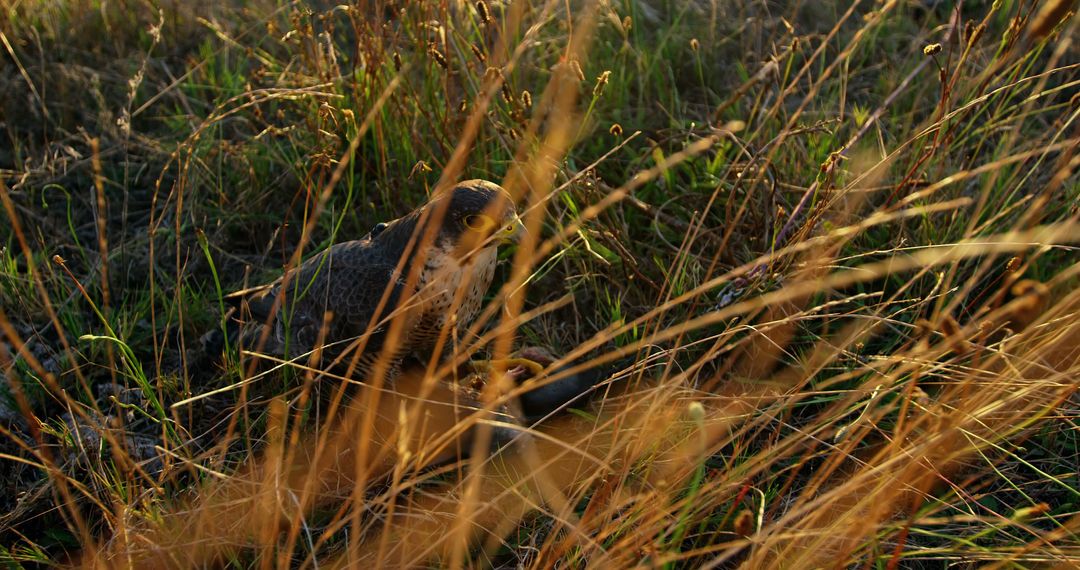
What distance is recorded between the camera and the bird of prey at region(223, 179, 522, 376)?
104 inches

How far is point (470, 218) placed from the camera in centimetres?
265

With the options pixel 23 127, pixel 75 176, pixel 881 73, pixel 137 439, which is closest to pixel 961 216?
pixel 881 73

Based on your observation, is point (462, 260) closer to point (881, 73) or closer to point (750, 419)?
point (750, 419)

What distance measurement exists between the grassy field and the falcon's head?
4.8 inches

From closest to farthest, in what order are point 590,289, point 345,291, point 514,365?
point 345,291 < point 514,365 < point 590,289

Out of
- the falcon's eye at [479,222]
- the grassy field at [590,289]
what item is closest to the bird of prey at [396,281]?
the falcon's eye at [479,222]

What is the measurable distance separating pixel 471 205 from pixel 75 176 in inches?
90.6

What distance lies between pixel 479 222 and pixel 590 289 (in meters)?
0.65

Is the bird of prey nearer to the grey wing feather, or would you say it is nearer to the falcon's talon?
the grey wing feather

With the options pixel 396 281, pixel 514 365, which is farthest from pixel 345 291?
pixel 514 365

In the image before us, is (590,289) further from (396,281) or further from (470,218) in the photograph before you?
(396,281)

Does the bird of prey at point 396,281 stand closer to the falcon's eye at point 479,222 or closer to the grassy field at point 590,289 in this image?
the falcon's eye at point 479,222

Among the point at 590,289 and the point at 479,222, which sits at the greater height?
the point at 479,222

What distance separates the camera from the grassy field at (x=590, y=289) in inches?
80.8
